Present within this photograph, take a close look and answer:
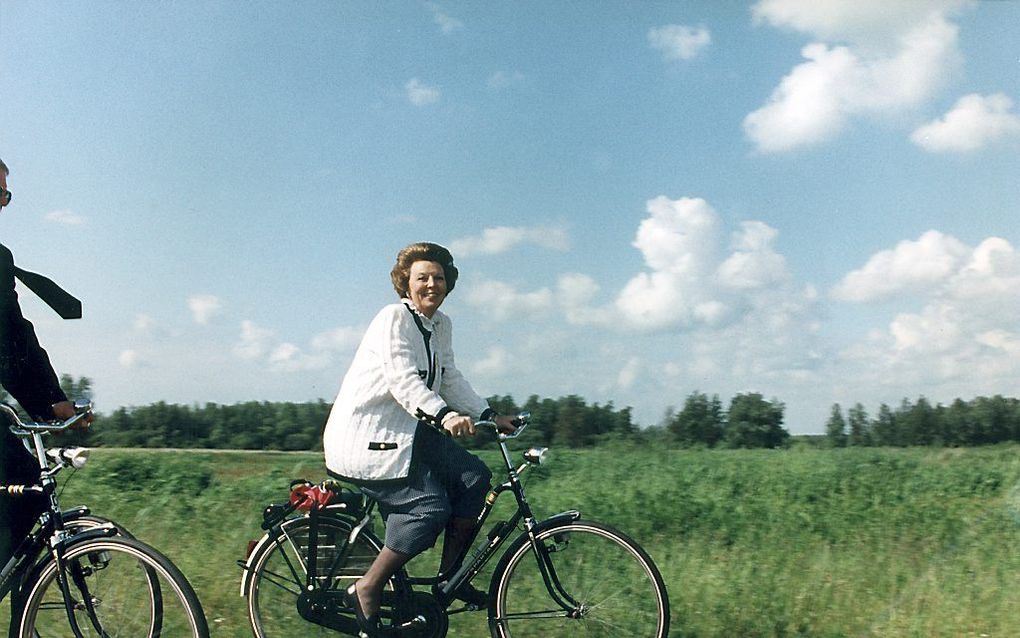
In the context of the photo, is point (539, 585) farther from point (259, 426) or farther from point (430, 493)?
point (259, 426)

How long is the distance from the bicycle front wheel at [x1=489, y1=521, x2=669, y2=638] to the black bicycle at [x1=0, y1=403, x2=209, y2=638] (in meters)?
1.30

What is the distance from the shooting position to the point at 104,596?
3639 mm

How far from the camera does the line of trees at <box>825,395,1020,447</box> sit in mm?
27766

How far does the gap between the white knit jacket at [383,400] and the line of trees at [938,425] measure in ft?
80.4

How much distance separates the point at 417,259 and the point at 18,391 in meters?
1.71

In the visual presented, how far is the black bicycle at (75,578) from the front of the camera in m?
3.55

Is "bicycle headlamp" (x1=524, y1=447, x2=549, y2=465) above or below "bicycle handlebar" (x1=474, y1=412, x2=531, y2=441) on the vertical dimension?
below

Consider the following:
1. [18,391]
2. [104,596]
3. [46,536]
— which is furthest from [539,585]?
[18,391]

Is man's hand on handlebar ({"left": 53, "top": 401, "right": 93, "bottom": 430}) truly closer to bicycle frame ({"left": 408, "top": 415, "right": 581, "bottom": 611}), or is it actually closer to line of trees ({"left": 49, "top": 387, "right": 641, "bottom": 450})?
bicycle frame ({"left": 408, "top": 415, "right": 581, "bottom": 611})

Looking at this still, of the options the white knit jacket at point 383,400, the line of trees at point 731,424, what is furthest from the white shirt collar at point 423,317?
the line of trees at point 731,424

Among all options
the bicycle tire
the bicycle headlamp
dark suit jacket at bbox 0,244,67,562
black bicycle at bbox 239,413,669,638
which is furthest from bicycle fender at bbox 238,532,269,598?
the bicycle headlamp

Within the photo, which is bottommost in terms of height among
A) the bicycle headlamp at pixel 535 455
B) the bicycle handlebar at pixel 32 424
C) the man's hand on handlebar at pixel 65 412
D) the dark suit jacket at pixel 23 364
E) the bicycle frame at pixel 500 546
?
the bicycle frame at pixel 500 546

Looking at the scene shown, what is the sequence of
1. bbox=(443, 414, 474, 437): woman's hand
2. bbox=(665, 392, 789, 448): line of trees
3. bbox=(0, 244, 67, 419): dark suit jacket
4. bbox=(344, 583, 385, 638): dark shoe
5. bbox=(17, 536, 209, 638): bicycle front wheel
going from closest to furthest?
bbox=(17, 536, 209, 638): bicycle front wheel, bbox=(443, 414, 474, 437): woman's hand, bbox=(0, 244, 67, 419): dark suit jacket, bbox=(344, 583, 385, 638): dark shoe, bbox=(665, 392, 789, 448): line of trees

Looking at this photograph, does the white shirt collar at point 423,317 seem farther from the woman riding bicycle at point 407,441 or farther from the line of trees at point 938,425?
the line of trees at point 938,425
